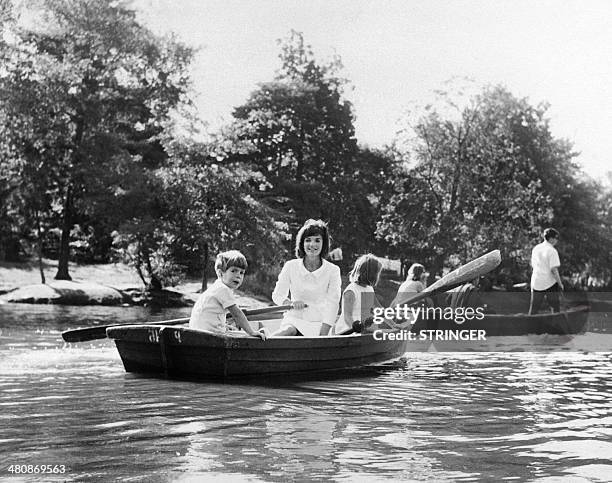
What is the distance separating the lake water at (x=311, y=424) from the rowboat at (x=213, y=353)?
188 mm

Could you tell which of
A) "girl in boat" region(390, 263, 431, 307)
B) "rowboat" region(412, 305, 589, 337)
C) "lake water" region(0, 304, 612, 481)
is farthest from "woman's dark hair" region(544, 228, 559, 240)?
"lake water" region(0, 304, 612, 481)

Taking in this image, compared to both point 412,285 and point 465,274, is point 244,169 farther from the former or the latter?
point 465,274

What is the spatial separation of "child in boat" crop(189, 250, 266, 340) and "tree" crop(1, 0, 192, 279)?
17835 mm

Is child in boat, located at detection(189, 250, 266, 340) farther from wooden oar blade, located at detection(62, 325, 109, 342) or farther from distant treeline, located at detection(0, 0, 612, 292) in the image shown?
distant treeline, located at detection(0, 0, 612, 292)

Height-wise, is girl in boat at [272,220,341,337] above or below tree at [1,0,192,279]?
below

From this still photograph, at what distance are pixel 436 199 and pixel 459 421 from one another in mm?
26862

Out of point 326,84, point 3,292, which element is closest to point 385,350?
point 3,292

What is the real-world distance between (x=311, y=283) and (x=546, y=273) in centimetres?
593

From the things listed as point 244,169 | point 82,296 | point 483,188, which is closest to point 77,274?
point 82,296

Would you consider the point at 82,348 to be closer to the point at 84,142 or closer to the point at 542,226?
the point at 84,142

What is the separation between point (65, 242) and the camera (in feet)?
84.6

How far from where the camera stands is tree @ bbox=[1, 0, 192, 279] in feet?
81.5

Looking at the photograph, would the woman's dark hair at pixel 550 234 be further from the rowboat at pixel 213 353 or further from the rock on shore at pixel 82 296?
the rock on shore at pixel 82 296

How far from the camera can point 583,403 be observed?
268 inches
